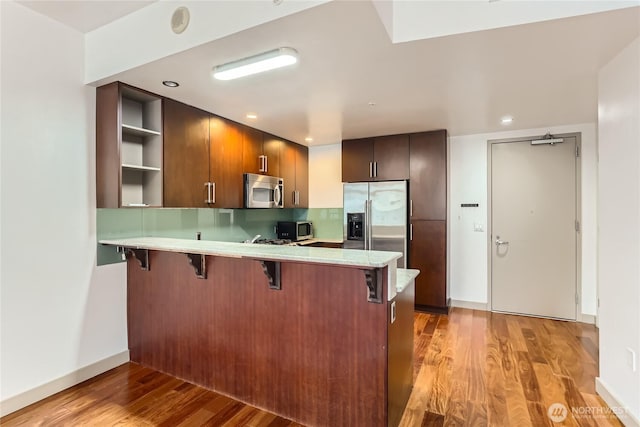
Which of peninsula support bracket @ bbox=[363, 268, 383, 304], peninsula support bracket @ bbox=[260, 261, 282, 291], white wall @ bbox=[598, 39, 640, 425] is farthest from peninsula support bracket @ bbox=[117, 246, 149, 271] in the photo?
white wall @ bbox=[598, 39, 640, 425]

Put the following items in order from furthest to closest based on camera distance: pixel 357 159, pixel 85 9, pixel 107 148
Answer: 1. pixel 357 159
2. pixel 107 148
3. pixel 85 9

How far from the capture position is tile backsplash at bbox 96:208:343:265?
112 inches

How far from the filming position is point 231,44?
6.64ft

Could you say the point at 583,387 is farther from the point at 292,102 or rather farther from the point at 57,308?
the point at 57,308

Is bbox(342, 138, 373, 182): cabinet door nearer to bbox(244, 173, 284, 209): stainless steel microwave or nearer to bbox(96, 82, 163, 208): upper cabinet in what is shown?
bbox(244, 173, 284, 209): stainless steel microwave

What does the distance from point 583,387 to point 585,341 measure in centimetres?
115

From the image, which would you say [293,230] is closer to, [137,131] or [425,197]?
[425,197]

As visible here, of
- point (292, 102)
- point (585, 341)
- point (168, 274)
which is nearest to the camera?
point (168, 274)

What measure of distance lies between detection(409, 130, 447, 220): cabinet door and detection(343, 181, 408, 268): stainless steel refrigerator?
170 millimetres

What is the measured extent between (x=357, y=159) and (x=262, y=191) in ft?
4.77

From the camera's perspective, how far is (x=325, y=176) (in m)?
5.21

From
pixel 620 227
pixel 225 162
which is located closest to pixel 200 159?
pixel 225 162

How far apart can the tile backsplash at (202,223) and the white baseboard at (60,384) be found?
2.78 ft

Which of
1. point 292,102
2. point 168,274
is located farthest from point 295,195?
point 168,274
